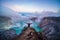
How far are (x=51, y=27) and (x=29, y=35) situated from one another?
0.44m

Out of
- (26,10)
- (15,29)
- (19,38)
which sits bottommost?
(19,38)

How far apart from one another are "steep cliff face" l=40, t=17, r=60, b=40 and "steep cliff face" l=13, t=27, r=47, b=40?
0.15m

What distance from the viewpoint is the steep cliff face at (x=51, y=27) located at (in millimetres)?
2182

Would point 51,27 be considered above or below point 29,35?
above

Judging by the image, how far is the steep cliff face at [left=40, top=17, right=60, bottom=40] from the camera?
2.18 m

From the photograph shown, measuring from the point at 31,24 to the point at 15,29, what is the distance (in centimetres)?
31

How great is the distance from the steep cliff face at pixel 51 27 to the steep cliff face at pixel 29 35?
0.15 metres

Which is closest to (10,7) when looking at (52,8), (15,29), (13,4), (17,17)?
(13,4)

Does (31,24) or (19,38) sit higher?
(31,24)

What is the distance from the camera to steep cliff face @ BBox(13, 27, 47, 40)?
2.17 meters

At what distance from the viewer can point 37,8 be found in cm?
224

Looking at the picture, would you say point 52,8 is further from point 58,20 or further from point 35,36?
point 35,36

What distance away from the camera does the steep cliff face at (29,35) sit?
2170mm

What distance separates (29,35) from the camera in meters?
2.18
